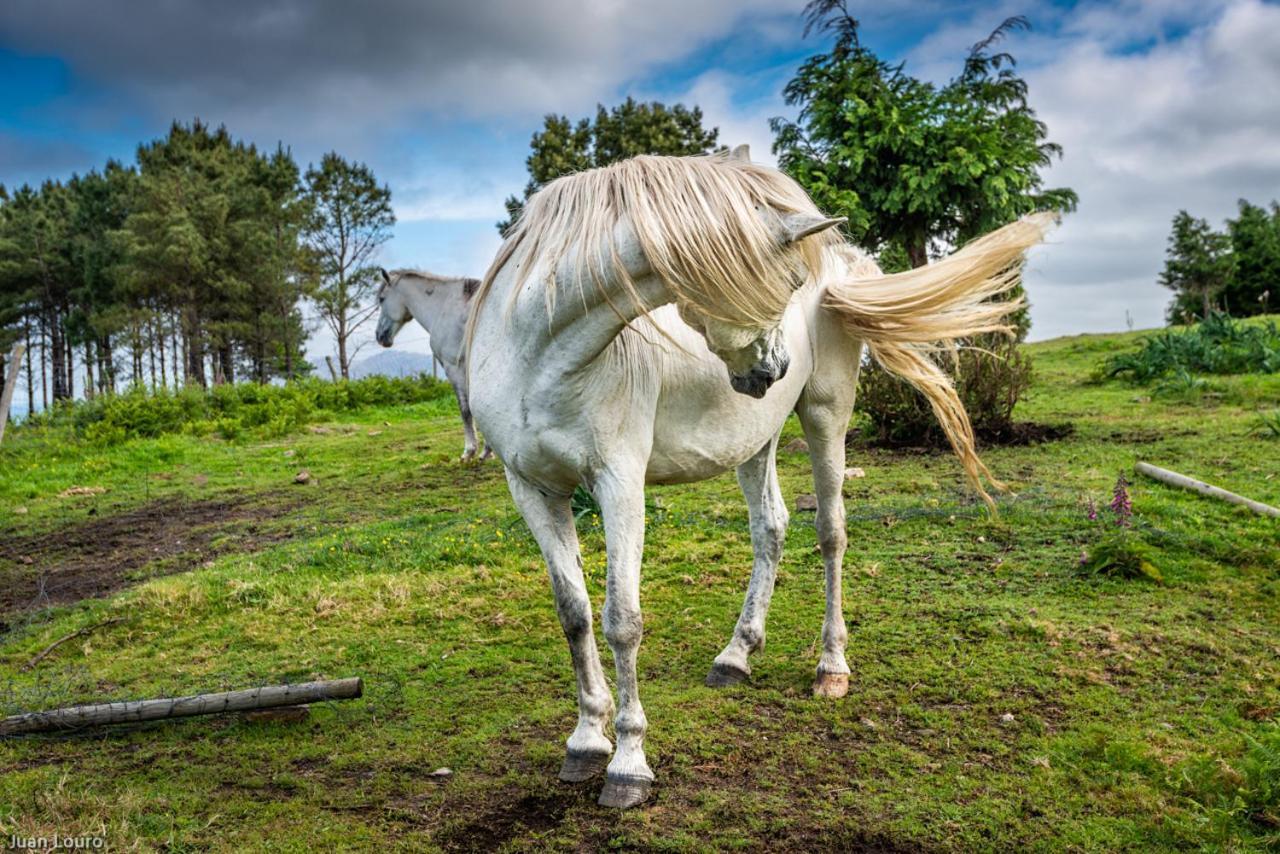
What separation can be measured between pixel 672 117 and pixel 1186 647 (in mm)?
27907

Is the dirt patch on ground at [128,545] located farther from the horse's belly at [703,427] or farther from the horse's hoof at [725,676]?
the horse's belly at [703,427]

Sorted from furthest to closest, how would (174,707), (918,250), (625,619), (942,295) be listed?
(918,250), (942,295), (174,707), (625,619)

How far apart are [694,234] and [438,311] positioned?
905cm

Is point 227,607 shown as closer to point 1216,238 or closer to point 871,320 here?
point 871,320

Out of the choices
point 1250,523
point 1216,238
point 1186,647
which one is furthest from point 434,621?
point 1216,238

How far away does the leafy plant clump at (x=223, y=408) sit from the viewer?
13.6 meters

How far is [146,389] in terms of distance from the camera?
15.0 meters

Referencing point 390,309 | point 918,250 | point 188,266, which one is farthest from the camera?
point 188,266

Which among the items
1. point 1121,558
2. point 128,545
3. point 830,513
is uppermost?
point 830,513

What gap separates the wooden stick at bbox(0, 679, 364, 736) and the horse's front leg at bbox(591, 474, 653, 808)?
1273 mm

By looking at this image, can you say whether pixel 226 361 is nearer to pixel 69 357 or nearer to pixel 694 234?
pixel 69 357

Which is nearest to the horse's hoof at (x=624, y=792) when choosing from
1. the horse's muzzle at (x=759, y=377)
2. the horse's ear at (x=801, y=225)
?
the horse's muzzle at (x=759, y=377)

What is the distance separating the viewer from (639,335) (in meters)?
2.76

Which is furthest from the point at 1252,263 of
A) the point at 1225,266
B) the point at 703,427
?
the point at 703,427
